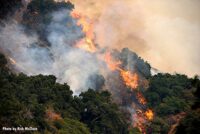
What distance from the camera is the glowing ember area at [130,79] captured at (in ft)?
375

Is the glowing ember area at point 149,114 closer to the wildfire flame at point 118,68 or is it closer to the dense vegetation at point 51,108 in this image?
the wildfire flame at point 118,68

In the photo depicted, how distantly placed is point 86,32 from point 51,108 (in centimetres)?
5928

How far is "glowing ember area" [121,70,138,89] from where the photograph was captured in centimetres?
11431

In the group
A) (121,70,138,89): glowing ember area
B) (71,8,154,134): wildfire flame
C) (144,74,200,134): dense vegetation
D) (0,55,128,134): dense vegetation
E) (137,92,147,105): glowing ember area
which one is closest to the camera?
(0,55,128,134): dense vegetation

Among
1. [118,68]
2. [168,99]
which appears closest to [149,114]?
[168,99]

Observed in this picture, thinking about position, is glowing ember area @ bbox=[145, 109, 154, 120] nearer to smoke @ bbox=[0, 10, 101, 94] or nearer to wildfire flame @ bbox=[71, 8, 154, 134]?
wildfire flame @ bbox=[71, 8, 154, 134]

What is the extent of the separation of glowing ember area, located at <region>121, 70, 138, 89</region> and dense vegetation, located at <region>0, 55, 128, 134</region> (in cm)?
1977

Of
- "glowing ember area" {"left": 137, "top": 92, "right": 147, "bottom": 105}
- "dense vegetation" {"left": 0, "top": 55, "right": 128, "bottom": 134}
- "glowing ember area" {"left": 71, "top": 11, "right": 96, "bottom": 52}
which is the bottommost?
"dense vegetation" {"left": 0, "top": 55, "right": 128, "bottom": 134}

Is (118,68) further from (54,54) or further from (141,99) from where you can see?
(54,54)

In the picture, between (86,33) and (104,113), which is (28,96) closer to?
(104,113)

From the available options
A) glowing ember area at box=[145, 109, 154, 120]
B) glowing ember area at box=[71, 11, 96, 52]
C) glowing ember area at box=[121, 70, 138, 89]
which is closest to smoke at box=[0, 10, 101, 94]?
glowing ember area at box=[71, 11, 96, 52]

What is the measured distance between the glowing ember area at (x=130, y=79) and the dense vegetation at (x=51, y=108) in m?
19.8

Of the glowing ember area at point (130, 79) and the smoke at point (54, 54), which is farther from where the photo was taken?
the glowing ember area at point (130, 79)

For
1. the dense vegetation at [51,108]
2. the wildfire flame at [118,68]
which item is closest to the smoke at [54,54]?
the wildfire flame at [118,68]
